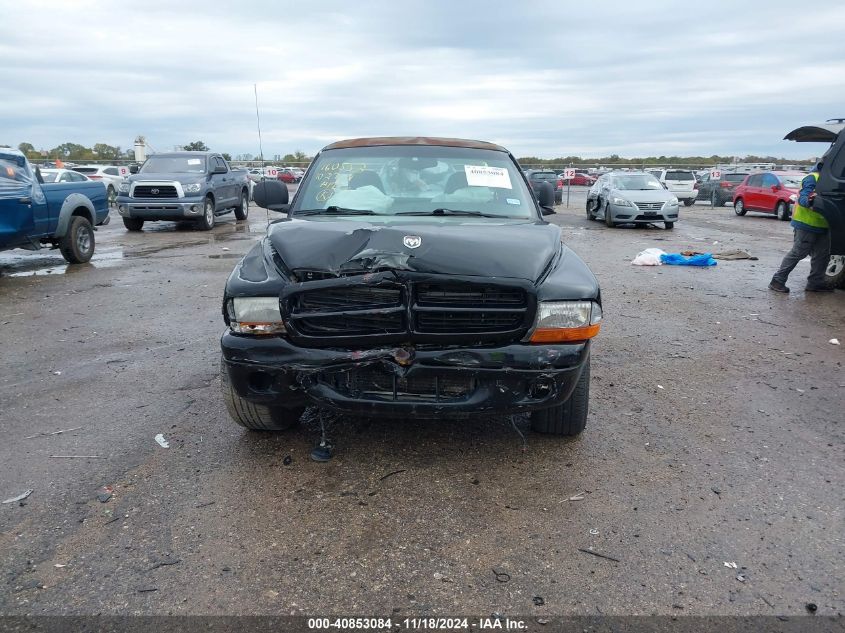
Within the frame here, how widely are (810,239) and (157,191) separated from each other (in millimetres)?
14161

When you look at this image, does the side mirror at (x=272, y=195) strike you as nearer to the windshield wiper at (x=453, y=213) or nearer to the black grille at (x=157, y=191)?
the windshield wiper at (x=453, y=213)

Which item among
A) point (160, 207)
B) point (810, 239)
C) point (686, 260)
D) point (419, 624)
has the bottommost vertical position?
point (686, 260)

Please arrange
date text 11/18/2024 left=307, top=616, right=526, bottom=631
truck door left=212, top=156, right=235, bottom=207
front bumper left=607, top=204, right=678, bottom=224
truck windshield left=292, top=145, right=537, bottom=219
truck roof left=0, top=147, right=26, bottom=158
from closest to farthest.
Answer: date text 11/18/2024 left=307, top=616, right=526, bottom=631 → truck windshield left=292, top=145, right=537, bottom=219 → truck roof left=0, top=147, right=26, bottom=158 → front bumper left=607, top=204, right=678, bottom=224 → truck door left=212, top=156, right=235, bottom=207

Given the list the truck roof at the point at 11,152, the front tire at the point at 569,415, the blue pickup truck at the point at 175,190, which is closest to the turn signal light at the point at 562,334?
the front tire at the point at 569,415

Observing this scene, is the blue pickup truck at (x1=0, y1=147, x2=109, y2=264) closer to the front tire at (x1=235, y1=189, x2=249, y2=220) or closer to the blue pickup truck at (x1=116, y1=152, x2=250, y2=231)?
the blue pickup truck at (x1=116, y1=152, x2=250, y2=231)

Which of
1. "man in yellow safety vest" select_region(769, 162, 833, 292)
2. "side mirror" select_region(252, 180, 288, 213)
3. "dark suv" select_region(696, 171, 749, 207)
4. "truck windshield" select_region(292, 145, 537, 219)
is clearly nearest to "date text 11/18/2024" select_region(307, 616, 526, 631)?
"truck windshield" select_region(292, 145, 537, 219)

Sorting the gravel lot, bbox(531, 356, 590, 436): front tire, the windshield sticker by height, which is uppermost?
the windshield sticker

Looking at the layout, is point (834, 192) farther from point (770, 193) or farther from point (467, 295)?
point (770, 193)

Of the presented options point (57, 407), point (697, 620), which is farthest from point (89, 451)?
point (697, 620)

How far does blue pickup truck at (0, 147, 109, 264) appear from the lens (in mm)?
8867

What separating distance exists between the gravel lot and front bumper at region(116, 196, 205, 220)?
35.3 feet

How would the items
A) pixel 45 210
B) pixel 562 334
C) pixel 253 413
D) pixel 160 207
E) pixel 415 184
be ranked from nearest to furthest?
pixel 562 334, pixel 253 413, pixel 415 184, pixel 45 210, pixel 160 207

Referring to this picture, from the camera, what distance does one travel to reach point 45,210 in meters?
9.66

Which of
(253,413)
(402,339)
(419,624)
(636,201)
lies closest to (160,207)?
(636,201)
